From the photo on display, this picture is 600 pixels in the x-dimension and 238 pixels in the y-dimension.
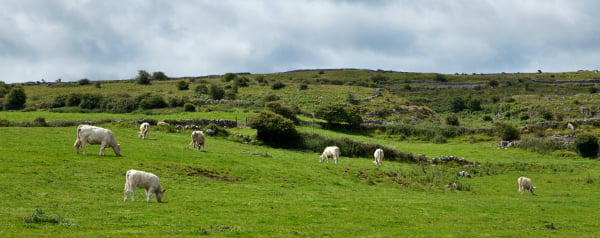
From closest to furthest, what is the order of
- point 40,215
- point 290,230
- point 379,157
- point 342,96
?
point 40,215, point 290,230, point 379,157, point 342,96

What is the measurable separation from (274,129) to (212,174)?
72.7 ft

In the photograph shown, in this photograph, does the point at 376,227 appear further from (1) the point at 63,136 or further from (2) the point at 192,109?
(2) the point at 192,109

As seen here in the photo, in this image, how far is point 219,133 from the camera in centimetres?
5184

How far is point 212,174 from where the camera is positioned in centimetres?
2842

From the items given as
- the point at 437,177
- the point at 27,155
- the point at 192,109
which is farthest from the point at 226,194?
the point at 192,109

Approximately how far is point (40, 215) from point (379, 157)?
3065cm

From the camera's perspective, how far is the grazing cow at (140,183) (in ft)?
61.4

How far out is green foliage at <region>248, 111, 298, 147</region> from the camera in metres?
50.2

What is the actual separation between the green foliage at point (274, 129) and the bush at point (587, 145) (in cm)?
2971

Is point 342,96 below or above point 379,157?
above

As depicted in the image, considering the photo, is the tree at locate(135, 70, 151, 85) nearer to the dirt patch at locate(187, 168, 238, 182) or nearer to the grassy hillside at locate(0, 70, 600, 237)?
the grassy hillside at locate(0, 70, 600, 237)

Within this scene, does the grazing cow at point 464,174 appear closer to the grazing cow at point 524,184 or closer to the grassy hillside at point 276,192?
the grassy hillside at point 276,192

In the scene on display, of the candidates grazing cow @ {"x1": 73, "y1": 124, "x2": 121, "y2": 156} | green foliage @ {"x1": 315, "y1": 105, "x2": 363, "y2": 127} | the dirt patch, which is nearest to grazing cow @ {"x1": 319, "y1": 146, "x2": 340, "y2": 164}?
the dirt patch

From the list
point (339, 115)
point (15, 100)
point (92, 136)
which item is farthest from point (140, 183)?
point (15, 100)
